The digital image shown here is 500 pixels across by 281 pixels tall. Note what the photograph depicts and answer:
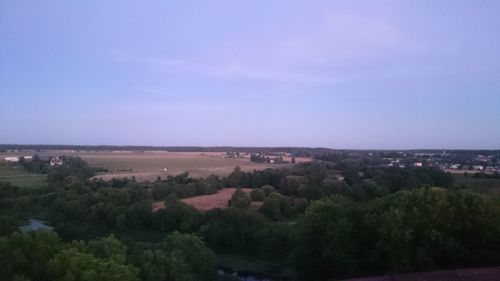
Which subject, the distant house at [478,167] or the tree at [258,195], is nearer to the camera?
the tree at [258,195]

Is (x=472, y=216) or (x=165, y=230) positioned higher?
(x=472, y=216)

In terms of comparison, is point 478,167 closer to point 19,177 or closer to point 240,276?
point 240,276

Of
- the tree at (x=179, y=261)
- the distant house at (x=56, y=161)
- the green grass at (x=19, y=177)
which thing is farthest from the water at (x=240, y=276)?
the distant house at (x=56, y=161)

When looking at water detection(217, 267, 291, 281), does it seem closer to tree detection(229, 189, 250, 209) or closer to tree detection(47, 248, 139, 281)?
tree detection(47, 248, 139, 281)

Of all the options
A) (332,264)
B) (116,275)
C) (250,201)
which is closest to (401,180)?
(250,201)

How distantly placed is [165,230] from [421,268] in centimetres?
2684

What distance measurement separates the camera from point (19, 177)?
204ft

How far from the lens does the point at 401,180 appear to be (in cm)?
5025

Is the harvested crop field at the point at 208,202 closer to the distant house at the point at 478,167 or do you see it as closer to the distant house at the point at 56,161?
the distant house at the point at 478,167

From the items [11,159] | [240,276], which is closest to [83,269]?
[240,276]

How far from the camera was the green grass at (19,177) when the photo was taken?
57.6 m

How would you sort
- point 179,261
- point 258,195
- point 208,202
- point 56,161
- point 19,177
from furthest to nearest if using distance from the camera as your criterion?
1. point 56,161
2. point 19,177
3. point 258,195
4. point 208,202
5. point 179,261

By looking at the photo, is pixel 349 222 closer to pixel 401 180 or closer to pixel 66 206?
pixel 401 180

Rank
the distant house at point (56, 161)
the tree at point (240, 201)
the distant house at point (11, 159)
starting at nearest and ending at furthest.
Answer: the tree at point (240, 201), the distant house at point (11, 159), the distant house at point (56, 161)
